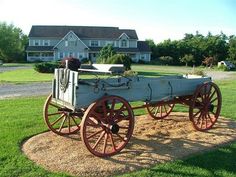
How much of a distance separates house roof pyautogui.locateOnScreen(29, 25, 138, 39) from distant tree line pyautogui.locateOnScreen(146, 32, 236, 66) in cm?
636

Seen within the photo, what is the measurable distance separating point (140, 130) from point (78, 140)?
1.79 metres

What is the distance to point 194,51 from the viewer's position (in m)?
74.2

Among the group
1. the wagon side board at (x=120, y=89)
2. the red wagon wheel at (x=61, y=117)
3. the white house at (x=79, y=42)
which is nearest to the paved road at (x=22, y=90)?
the red wagon wheel at (x=61, y=117)

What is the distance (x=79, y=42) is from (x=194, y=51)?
2352cm

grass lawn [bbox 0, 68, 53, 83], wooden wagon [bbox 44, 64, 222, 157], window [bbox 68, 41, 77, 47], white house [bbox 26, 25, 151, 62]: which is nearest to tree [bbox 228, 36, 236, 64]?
white house [bbox 26, 25, 151, 62]

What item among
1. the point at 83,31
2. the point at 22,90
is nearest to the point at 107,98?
the point at 22,90

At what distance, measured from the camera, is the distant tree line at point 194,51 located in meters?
72.3

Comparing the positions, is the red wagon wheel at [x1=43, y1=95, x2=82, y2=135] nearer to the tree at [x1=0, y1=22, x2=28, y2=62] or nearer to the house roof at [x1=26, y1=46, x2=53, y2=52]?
the house roof at [x1=26, y1=46, x2=53, y2=52]

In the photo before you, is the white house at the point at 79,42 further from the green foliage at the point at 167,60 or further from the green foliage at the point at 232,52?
the green foliage at the point at 232,52

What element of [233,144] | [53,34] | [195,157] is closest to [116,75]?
[195,157]

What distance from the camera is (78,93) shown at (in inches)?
269

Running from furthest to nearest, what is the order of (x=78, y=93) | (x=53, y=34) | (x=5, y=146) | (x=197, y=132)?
(x=53, y=34) → (x=197, y=132) → (x=5, y=146) → (x=78, y=93)

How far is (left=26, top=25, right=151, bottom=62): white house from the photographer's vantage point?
240ft

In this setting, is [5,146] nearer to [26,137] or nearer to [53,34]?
[26,137]
